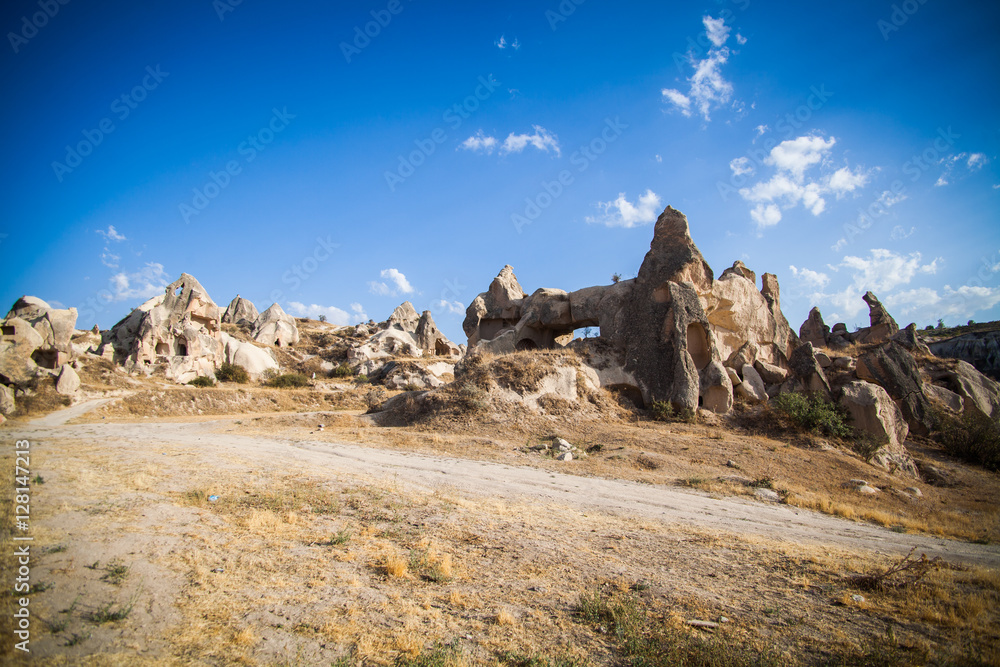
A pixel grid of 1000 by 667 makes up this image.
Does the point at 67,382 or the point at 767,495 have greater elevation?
the point at 67,382

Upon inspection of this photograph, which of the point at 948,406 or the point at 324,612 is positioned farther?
the point at 948,406

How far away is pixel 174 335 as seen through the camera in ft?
96.5

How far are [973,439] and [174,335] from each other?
1580 inches

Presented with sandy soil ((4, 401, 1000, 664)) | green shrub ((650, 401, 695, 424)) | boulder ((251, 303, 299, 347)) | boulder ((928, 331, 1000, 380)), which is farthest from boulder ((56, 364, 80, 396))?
boulder ((928, 331, 1000, 380))

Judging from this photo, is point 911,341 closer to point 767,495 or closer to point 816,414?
point 816,414

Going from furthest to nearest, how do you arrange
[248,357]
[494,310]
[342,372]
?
[342,372], [248,357], [494,310]

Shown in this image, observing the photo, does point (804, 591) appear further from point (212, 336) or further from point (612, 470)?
point (212, 336)

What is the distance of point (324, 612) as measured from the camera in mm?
4035

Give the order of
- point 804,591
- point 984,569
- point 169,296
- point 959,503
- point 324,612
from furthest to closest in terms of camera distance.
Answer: point 169,296, point 959,503, point 984,569, point 804,591, point 324,612

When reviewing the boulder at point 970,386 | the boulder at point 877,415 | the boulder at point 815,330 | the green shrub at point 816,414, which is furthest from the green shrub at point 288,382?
the boulder at point 815,330

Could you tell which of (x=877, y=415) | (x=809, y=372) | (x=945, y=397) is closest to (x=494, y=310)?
(x=809, y=372)

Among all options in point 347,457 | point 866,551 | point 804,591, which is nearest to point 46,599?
point 804,591

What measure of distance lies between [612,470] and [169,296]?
32.8 metres

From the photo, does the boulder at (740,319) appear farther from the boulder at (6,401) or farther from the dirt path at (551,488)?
the boulder at (6,401)
